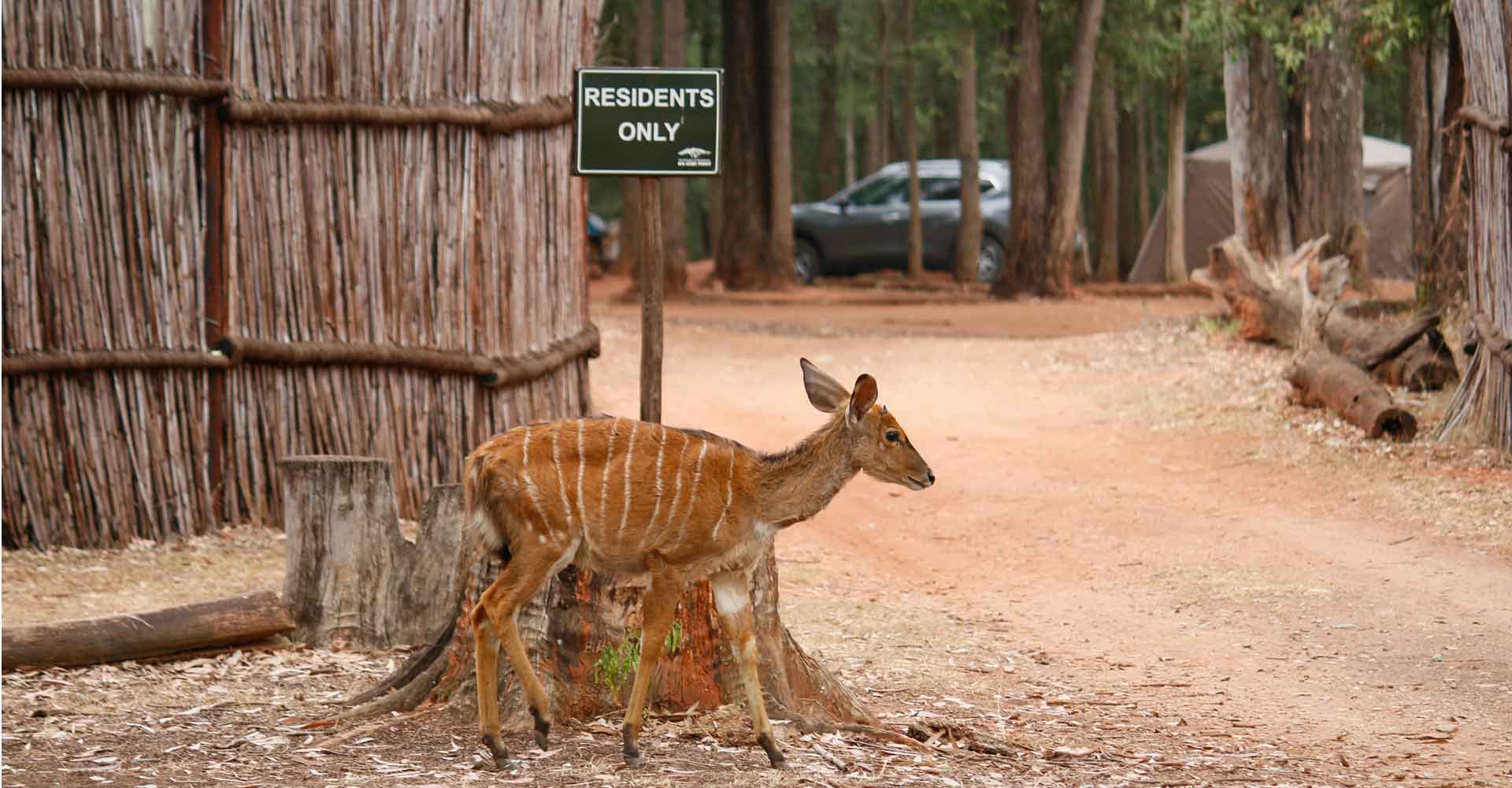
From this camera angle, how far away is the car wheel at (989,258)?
2938cm

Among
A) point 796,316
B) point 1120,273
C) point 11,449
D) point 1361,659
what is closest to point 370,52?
point 11,449

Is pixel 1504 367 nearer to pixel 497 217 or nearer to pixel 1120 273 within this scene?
pixel 497 217

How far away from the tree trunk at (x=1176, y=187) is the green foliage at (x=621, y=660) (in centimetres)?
2296

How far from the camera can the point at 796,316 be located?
21.7 m

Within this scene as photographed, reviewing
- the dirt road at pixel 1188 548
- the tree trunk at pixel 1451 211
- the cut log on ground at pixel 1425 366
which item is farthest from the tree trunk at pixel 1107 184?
the cut log on ground at pixel 1425 366

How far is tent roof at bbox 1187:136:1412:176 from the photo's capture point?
2806cm

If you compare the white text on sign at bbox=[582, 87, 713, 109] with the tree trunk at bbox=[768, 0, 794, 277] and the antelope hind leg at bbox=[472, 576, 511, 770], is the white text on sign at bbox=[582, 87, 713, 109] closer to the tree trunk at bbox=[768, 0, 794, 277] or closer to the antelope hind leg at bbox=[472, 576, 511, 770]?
the antelope hind leg at bbox=[472, 576, 511, 770]

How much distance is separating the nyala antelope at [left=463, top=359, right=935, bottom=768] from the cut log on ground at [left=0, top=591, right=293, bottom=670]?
6.50 feet

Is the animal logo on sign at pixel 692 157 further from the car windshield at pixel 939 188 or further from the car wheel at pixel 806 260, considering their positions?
the car windshield at pixel 939 188

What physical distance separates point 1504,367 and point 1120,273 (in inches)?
892

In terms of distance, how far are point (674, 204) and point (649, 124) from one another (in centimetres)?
1835

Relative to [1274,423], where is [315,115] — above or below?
above

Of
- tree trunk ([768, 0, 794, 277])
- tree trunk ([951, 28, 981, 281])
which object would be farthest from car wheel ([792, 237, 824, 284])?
tree trunk ([768, 0, 794, 277])

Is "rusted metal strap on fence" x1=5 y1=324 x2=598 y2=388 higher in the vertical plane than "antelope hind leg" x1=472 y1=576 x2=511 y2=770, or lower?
higher
